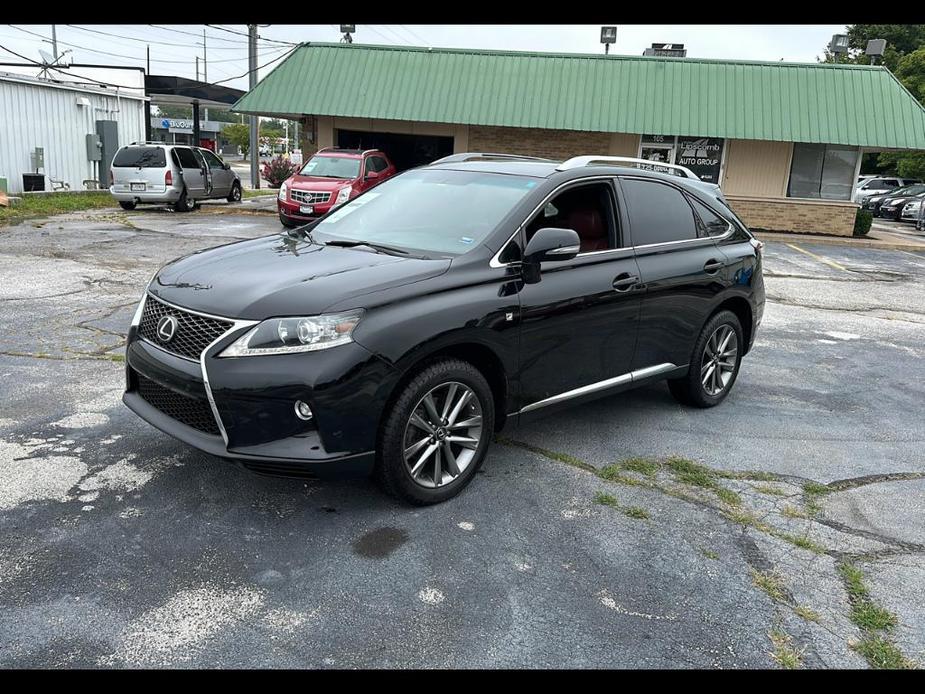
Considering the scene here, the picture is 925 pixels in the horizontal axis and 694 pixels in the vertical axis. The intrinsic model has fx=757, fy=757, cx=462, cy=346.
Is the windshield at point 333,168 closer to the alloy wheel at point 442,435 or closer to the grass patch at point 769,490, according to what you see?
the alloy wheel at point 442,435

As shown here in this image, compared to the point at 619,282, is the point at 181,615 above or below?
below

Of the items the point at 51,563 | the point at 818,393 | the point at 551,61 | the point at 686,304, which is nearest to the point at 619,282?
the point at 686,304

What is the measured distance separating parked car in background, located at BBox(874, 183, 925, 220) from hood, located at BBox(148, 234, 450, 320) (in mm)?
31441

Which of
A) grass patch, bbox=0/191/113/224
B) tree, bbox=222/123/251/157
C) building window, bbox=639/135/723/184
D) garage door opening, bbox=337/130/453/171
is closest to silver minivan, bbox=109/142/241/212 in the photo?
grass patch, bbox=0/191/113/224

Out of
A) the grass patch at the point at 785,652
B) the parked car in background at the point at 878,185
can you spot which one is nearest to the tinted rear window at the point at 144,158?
the grass patch at the point at 785,652

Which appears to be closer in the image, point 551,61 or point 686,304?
point 686,304

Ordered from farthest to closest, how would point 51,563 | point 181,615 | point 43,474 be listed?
point 43,474 → point 51,563 → point 181,615

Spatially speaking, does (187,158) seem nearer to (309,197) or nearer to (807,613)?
(309,197)

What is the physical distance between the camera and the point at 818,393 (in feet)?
21.2

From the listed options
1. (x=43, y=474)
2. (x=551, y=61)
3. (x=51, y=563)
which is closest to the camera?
(x=51, y=563)

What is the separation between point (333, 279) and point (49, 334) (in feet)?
15.0

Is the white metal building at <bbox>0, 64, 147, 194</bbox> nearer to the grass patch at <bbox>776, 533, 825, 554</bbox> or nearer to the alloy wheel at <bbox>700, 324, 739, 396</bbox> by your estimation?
the alloy wheel at <bbox>700, 324, 739, 396</bbox>

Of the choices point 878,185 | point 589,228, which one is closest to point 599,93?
point 589,228

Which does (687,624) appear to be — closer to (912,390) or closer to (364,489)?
(364,489)
